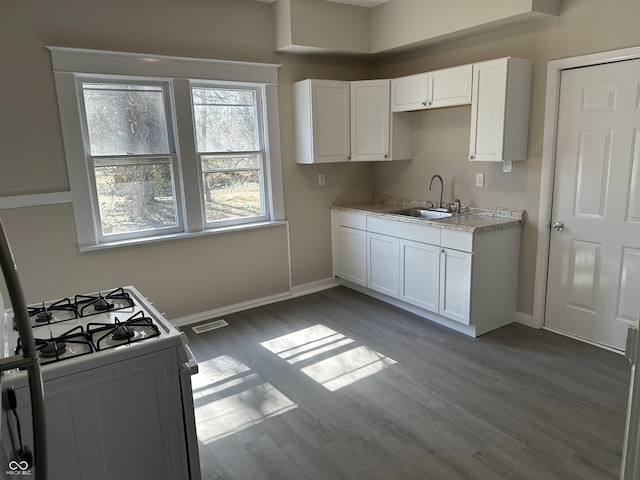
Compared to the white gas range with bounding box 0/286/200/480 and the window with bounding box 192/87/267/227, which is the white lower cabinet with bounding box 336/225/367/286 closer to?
the window with bounding box 192/87/267/227

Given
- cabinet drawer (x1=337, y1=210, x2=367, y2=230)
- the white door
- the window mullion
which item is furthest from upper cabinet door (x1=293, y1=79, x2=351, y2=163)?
the white door

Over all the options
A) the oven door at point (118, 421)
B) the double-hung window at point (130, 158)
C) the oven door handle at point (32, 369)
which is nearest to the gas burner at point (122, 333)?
the oven door at point (118, 421)

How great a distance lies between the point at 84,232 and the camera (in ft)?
11.4

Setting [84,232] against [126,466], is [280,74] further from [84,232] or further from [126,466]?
[126,466]

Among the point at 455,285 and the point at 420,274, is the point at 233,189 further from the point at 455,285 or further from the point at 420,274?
the point at 455,285

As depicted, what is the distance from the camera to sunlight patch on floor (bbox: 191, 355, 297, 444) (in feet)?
8.39

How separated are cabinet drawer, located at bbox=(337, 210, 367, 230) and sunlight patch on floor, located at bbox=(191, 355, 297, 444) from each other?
6.19 feet

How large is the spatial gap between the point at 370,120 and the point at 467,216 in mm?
1340

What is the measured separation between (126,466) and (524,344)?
286 centimetres

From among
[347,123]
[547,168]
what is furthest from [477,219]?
[347,123]

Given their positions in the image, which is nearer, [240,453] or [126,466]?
[126,466]

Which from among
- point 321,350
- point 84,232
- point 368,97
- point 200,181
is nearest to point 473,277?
point 321,350

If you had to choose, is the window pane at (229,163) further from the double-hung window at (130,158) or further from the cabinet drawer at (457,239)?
the cabinet drawer at (457,239)

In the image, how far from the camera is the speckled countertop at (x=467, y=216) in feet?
11.5
